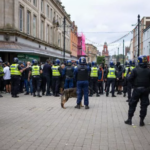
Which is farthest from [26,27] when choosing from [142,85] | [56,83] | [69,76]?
[142,85]

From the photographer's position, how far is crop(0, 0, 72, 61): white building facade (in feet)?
75.5

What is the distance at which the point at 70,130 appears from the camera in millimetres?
6324

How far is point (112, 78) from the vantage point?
13438mm

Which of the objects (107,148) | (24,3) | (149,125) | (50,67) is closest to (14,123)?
(107,148)

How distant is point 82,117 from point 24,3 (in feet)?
70.2

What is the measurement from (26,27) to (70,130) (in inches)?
892

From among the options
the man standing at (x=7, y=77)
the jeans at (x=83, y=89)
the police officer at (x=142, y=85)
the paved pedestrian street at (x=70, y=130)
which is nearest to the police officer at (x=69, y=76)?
the jeans at (x=83, y=89)

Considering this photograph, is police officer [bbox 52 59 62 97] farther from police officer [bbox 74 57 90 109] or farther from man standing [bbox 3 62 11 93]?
police officer [bbox 74 57 90 109]

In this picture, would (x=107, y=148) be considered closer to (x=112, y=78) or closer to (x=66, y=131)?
(x=66, y=131)

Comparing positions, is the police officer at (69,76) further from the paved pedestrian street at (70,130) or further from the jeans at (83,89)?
the paved pedestrian street at (70,130)

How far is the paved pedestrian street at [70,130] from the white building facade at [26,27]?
14.5 metres

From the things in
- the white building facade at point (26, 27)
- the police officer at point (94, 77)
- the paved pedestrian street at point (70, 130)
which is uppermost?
the white building facade at point (26, 27)

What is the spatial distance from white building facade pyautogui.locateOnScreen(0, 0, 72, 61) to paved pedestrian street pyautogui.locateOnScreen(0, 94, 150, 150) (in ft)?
47.4

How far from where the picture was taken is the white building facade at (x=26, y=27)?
23000 mm
